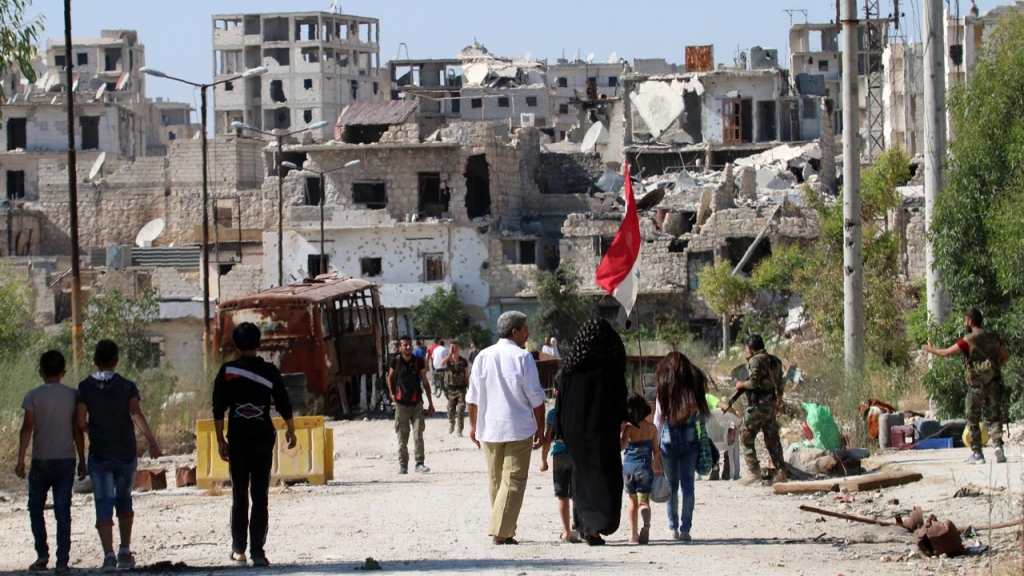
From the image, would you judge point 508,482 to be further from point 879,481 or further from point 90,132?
point 90,132

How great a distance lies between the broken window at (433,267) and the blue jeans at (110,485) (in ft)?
154

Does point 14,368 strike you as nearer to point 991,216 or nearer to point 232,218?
point 991,216

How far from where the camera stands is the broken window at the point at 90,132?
81.3 meters

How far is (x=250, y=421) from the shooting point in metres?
10.4

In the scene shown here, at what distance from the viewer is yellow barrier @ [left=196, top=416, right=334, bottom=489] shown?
1675 cm

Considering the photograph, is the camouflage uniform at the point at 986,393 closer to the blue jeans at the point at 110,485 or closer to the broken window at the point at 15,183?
the blue jeans at the point at 110,485

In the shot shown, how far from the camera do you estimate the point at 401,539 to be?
11867 millimetres

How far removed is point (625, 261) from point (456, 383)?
11.8 ft

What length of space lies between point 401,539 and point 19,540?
3.38 m

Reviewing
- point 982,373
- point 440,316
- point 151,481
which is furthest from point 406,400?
point 440,316

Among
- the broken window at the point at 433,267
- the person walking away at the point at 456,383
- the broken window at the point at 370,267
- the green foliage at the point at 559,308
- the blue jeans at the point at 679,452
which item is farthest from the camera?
the broken window at the point at 370,267

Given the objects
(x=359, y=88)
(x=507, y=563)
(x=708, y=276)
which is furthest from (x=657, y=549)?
(x=359, y=88)

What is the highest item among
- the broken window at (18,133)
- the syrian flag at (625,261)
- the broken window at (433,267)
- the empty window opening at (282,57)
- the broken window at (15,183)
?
the empty window opening at (282,57)

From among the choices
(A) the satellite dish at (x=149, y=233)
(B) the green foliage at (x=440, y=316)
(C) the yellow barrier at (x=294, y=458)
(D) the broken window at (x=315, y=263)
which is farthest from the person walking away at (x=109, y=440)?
(A) the satellite dish at (x=149, y=233)
